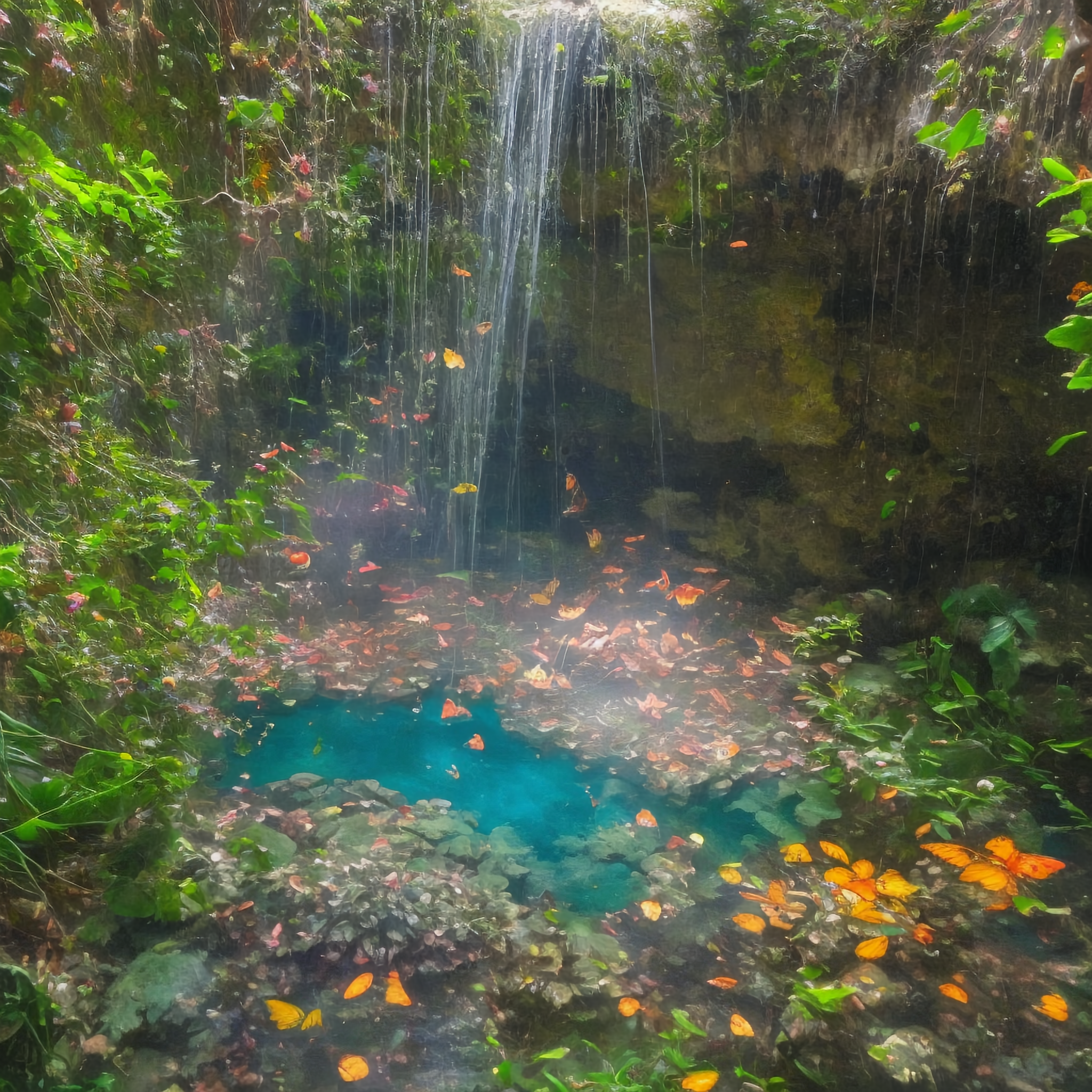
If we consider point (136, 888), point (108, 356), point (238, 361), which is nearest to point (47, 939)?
point (136, 888)

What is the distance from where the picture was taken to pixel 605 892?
10.9 ft

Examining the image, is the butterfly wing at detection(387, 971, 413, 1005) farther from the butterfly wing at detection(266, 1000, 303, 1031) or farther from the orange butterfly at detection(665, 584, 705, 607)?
the orange butterfly at detection(665, 584, 705, 607)

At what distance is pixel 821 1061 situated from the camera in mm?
2363

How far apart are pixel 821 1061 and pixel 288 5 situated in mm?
6503

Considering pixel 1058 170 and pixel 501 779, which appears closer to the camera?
pixel 1058 170

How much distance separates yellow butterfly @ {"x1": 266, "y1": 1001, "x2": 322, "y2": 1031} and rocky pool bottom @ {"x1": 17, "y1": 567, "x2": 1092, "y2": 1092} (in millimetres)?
13

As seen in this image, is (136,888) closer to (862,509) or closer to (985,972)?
(985,972)

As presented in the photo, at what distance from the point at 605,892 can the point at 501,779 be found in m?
1.21

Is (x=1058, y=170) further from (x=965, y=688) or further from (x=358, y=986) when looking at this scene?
(x=358, y=986)

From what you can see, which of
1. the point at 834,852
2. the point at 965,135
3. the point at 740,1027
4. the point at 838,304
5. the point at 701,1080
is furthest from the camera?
the point at 838,304

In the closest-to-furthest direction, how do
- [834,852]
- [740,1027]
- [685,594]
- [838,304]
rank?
1. [740,1027]
2. [834,852]
3. [838,304]
4. [685,594]

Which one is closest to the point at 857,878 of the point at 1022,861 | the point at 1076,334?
the point at 1022,861

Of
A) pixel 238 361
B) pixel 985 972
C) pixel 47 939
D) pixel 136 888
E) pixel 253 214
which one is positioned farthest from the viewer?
pixel 238 361

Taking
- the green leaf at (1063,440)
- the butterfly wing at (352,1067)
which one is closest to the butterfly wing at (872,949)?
the butterfly wing at (352,1067)
